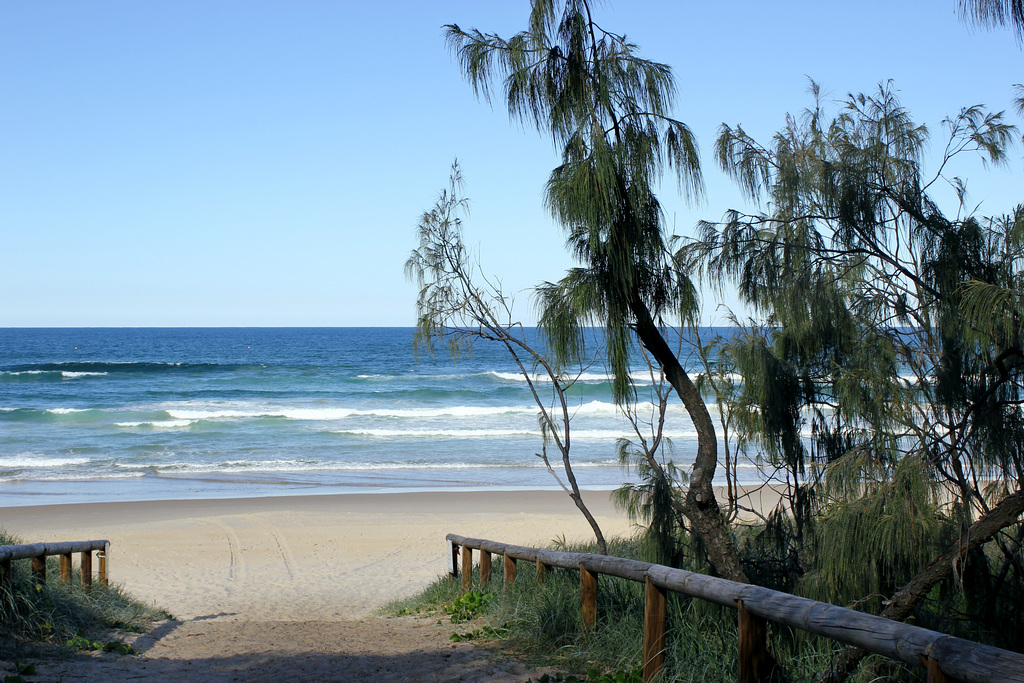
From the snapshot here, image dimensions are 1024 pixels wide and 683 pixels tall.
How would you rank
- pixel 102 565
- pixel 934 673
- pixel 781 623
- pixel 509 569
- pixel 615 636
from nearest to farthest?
pixel 934 673
pixel 781 623
pixel 615 636
pixel 509 569
pixel 102 565

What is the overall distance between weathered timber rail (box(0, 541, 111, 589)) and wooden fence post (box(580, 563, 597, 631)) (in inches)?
140

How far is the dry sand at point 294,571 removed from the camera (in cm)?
474

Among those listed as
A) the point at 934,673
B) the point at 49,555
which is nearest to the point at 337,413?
the point at 49,555

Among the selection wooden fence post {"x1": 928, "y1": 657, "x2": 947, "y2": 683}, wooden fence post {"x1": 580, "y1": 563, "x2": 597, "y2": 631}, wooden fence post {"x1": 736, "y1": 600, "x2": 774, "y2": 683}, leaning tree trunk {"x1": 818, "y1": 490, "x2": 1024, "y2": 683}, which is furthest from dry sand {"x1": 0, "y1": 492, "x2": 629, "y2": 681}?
wooden fence post {"x1": 928, "y1": 657, "x2": 947, "y2": 683}

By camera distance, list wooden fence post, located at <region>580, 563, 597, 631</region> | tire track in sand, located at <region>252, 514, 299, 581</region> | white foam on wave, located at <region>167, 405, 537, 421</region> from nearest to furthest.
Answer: wooden fence post, located at <region>580, 563, 597, 631</region>
tire track in sand, located at <region>252, 514, 299, 581</region>
white foam on wave, located at <region>167, 405, 537, 421</region>

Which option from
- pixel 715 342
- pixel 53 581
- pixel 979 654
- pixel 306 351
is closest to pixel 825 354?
pixel 715 342

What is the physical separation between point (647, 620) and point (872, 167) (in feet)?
9.27

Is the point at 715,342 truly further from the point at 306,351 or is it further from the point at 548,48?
the point at 306,351

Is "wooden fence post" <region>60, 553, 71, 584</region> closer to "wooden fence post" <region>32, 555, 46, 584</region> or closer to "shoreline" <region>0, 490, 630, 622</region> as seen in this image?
"wooden fence post" <region>32, 555, 46, 584</region>

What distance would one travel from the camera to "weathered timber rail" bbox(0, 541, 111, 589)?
4906 millimetres

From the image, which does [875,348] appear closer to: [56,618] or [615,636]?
[615,636]

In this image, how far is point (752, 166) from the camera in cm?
514

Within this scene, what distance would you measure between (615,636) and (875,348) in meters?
2.21

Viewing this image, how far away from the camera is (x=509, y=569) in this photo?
6133 mm
